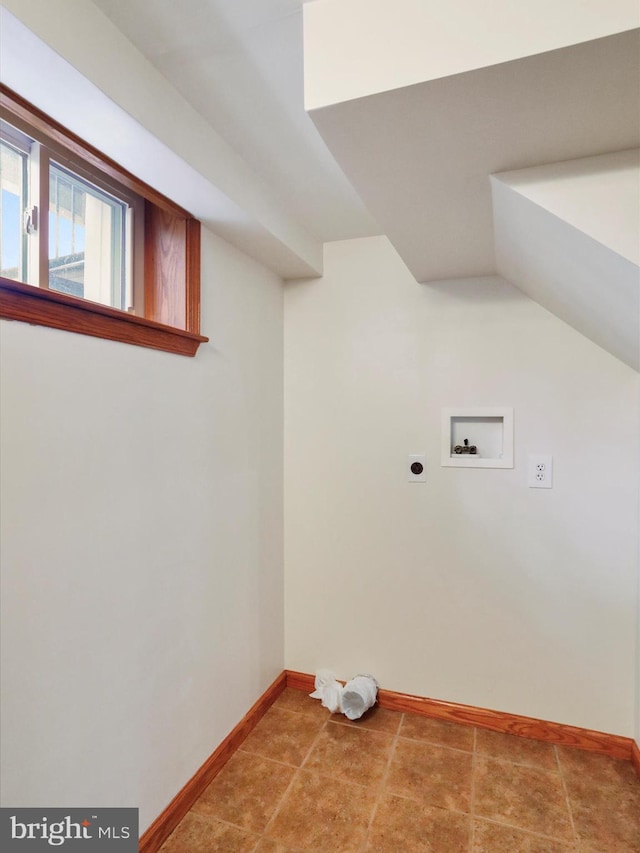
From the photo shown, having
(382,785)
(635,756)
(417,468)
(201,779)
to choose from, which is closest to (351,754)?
(382,785)

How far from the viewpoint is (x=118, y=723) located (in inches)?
55.9

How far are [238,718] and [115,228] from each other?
2.04m

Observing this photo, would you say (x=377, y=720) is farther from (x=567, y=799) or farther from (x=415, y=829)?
(x=567, y=799)

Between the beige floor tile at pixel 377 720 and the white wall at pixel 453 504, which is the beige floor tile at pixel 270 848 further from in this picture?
the white wall at pixel 453 504

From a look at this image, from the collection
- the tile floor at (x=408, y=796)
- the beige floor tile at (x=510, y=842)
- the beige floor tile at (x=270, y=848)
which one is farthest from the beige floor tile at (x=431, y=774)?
the beige floor tile at (x=270, y=848)

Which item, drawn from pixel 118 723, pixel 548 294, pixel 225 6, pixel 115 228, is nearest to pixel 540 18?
pixel 225 6

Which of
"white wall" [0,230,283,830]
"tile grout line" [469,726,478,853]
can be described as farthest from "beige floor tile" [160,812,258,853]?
"tile grout line" [469,726,478,853]

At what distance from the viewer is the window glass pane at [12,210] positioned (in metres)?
1.25

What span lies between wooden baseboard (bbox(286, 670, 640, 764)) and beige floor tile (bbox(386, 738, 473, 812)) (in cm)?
22

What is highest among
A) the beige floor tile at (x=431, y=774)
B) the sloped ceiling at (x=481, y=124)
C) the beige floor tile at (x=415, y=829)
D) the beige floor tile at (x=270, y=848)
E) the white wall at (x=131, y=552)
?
the sloped ceiling at (x=481, y=124)

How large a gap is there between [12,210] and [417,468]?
184 cm

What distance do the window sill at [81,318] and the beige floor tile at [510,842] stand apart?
1.94 metres

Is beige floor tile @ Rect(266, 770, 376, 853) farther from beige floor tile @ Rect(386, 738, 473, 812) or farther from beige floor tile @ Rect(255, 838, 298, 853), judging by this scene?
beige floor tile @ Rect(386, 738, 473, 812)

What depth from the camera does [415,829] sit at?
1641 mm
